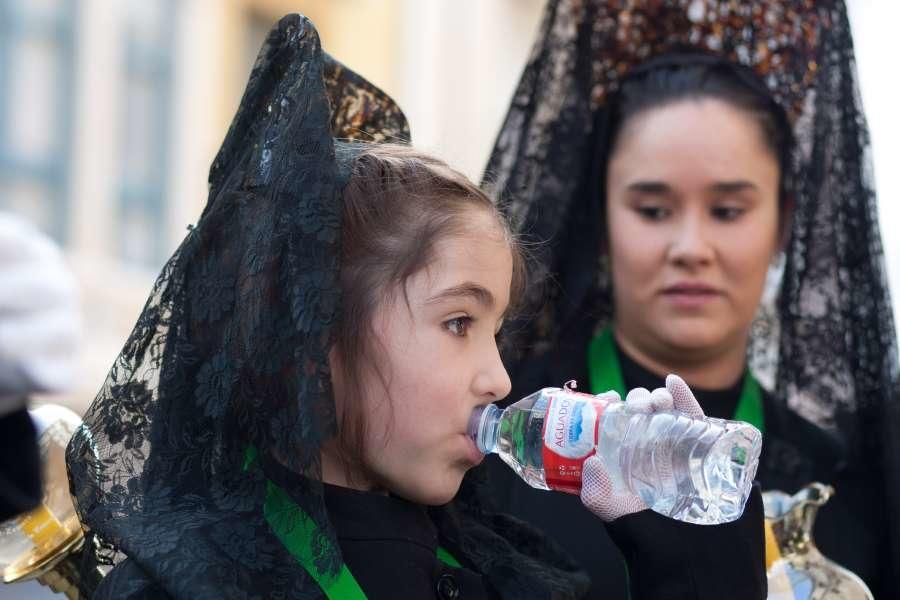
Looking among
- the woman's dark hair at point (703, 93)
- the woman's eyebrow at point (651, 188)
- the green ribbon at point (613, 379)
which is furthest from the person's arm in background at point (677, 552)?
the woman's dark hair at point (703, 93)

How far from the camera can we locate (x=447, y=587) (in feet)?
6.76

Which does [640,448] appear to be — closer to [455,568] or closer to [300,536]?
[455,568]

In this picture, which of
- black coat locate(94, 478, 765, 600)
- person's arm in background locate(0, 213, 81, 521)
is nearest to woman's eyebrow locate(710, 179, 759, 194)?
black coat locate(94, 478, 765, 600)

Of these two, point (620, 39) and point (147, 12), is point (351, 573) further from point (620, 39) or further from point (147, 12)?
point (147, 12)

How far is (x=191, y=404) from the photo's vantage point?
77.2 inches

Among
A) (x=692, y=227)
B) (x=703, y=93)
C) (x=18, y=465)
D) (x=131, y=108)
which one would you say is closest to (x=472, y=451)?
(x=18, y=465)

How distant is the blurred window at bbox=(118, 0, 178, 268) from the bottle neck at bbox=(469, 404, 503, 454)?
886 cm

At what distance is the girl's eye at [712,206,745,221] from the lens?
285 centimetres

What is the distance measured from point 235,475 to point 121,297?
8.78m

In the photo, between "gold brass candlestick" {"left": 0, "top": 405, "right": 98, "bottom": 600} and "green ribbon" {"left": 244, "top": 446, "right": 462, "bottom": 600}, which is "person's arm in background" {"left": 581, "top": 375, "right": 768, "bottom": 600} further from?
"gold brass candlestick" {"left": 0, "top": 405, "right": 98, "bottom": 600}

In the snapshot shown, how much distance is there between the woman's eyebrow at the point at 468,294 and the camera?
6.68 ft

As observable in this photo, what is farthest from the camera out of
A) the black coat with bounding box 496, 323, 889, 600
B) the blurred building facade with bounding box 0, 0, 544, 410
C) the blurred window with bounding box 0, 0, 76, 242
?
the blurred building facade with bounding box 0, 0, 544, 410

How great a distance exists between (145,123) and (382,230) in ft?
29.3

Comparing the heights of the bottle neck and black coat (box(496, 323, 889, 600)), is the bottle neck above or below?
above
